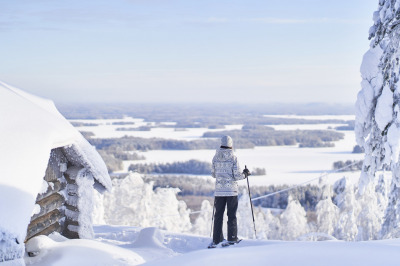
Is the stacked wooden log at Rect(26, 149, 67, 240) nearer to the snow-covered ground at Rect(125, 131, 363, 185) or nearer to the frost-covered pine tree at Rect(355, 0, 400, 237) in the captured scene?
the frost-covered pine tree at Rect(355, 0, 400, 237)

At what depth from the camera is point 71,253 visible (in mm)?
6809

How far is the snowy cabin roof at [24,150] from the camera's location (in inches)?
212

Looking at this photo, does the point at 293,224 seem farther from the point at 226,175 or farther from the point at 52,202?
the point at 52,202

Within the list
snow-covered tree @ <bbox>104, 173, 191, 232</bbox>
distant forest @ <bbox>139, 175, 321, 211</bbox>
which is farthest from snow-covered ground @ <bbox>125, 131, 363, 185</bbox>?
snow-covered tree @ <bbox>104, 173, 191, 232</bbox>

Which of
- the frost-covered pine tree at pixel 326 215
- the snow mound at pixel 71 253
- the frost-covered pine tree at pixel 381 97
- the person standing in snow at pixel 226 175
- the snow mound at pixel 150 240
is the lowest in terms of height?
the frost-covered pine tree at pixel 326 215

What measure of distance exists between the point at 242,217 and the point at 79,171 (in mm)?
33181

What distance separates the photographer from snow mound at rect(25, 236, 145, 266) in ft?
21.6

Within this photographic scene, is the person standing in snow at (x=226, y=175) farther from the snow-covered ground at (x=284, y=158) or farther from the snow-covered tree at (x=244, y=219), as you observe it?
the snow-covered ground at (x=284, y=158)

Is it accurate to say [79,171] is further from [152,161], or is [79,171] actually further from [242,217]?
[152,161]

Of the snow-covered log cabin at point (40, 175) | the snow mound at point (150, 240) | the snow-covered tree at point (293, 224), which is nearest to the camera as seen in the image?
the snow-covered log cabin at point (40, 175)

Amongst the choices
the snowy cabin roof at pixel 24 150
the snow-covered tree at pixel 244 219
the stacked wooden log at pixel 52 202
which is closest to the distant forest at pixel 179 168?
the snow-covered tree at pixel 244 219

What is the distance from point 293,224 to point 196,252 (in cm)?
3800

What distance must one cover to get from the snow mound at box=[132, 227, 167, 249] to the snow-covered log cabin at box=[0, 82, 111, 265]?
3.79 ft

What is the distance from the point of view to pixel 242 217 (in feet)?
132
